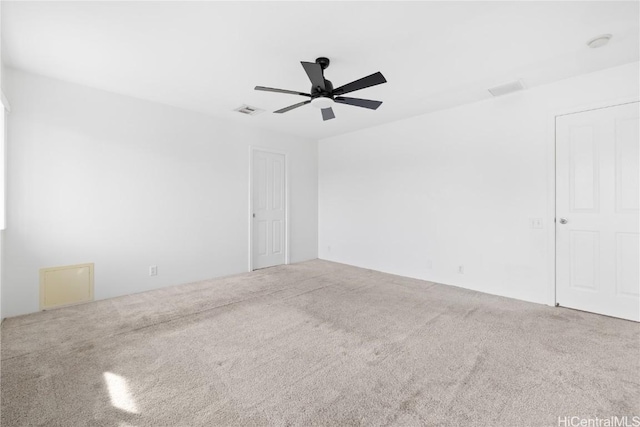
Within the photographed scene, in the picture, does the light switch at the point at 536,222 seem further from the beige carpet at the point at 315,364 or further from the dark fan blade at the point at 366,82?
the dark fan blade at the point at 366,82

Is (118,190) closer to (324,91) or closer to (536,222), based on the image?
(324,91)

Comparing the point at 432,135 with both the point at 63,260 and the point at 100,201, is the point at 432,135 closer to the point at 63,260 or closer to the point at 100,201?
the point at 100,201

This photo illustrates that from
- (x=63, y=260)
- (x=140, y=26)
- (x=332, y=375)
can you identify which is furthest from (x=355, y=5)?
(x=63, y=260)

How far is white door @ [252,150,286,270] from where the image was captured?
517 centimetres

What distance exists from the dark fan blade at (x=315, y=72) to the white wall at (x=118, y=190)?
2.56 meters

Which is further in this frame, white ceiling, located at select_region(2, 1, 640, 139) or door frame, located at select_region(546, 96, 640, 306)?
door frame, located at select_region(546, 96, 640, 306)

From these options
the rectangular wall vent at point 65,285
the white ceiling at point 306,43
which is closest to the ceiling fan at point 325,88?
the white ceiling at point 306,43

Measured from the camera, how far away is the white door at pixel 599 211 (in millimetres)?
2869

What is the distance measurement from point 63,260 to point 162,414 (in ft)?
8.90

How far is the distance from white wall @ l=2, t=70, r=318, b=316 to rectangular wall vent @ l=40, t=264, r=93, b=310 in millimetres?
74

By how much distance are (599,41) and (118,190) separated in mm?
5198

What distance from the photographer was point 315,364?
211cm

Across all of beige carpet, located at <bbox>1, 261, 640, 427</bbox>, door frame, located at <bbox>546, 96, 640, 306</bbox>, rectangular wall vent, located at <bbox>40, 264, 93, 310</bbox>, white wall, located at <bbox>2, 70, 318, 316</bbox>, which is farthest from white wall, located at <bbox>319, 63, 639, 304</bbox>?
rectangular wall vent, located at <bbox>40, 264, 93, 310</bbox>

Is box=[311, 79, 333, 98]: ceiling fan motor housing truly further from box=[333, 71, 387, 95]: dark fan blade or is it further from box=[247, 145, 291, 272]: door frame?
box=[247, 145, 291, 272]: door frame
